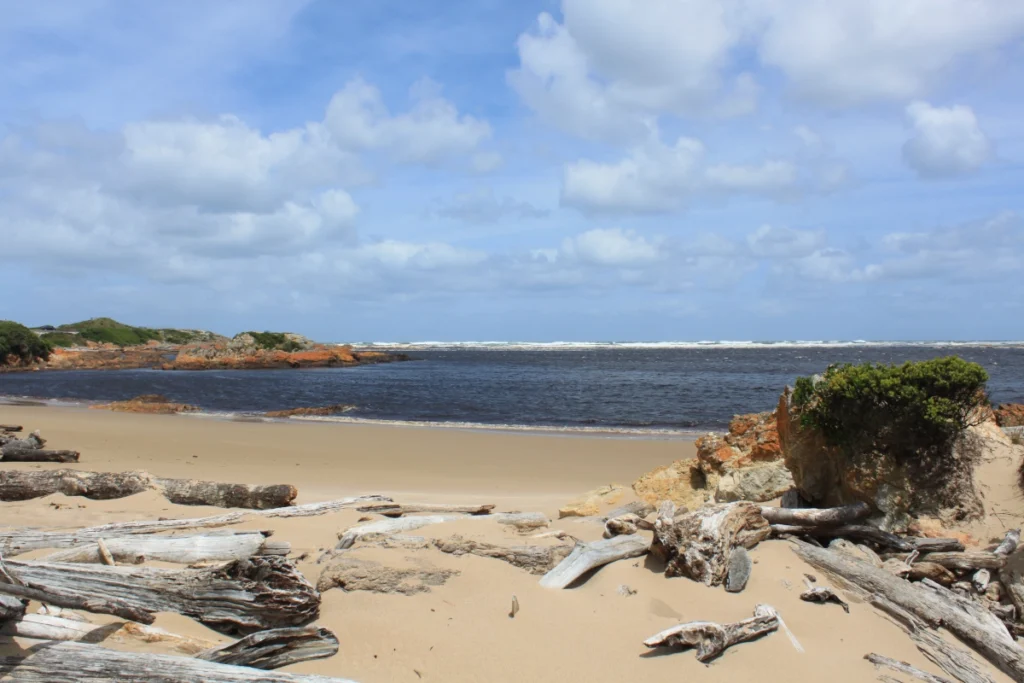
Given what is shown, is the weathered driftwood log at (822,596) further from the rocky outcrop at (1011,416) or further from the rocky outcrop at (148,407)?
the rocky outcrop at (148,407)

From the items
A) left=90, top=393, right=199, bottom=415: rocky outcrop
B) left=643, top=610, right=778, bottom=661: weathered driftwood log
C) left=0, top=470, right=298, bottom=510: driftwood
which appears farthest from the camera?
left=90, top=393, right=199, bottom=415: rocky outcrop

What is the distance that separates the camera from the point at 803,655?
4.53 meters

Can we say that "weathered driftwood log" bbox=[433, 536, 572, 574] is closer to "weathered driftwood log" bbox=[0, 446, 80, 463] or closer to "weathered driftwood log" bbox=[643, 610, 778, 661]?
"weathered driftwood log" bbox=[643, 610, 778, 661]

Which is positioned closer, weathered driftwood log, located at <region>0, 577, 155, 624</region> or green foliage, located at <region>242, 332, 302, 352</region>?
weathered driftwood log, located at <region>0, 577, 155, 624</region>

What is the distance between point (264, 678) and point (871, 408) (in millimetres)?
5996

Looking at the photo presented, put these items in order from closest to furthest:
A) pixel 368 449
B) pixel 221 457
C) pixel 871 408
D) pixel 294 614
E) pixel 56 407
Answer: pixel 294 614, pixel 871 408, pixel 221 457, pixel 368 449, pixel 56 407

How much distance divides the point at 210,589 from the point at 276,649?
0.67 m

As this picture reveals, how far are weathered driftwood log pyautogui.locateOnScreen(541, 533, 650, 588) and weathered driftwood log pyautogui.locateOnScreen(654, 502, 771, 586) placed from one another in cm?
29

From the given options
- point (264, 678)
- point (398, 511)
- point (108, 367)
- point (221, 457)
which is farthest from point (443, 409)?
point (108, 367)

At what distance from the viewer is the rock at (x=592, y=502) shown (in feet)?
26.1

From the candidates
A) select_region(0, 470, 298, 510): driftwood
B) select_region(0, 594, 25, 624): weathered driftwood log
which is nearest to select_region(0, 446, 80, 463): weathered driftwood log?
select_region(0, 470, 298, 510): driftwood

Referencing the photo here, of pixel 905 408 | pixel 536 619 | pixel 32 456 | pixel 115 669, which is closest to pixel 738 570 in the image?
pixel 536 619

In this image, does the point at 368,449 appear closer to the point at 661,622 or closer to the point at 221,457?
the point at 221,457

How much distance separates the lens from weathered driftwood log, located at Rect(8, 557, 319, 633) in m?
4.23
